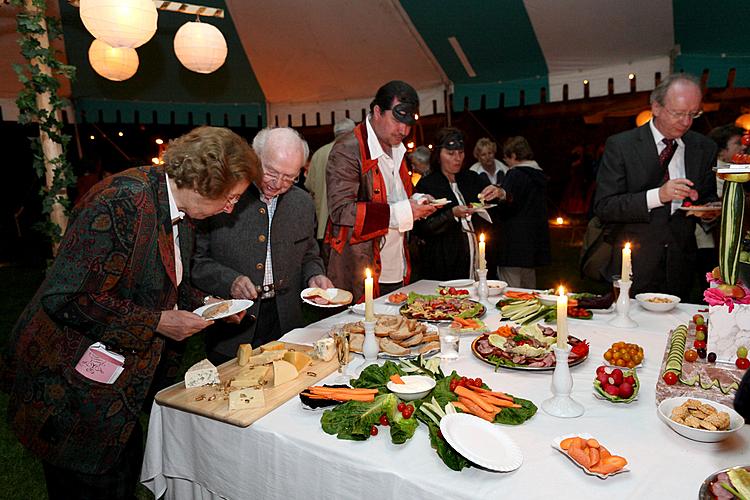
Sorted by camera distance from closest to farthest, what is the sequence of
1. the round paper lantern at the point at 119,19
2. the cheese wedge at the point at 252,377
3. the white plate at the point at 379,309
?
the cheese wedge at the point at 252,377 → the white plate at the point at 379,309 → the round paper lantern at the point at 119,19

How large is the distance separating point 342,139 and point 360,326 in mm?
1193

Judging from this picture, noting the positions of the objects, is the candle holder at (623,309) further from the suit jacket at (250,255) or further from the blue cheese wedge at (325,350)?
the suit jacket at (250,255)

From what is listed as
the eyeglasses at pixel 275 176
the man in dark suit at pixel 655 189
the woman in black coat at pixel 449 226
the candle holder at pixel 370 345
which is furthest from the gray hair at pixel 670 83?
the candle holder at pixel 370 345

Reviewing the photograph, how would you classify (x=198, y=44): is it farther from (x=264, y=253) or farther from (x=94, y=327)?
(x=94, y=327)

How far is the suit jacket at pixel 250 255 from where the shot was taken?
213 centimetres

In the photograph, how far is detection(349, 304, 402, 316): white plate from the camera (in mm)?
2266

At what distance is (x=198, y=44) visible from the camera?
4.04 metres

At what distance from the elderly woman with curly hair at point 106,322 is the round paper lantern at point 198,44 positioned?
2868 millimetres

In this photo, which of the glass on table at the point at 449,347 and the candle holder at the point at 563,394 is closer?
the candle holder at the point at 563,394

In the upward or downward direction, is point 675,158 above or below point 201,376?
above

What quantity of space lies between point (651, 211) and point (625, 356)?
4.71 ft

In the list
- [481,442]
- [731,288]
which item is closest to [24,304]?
[481,442]

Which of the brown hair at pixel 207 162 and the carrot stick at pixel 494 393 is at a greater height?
the brown hair at pixel 207 162

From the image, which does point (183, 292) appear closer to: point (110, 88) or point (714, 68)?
point (714, 68)
